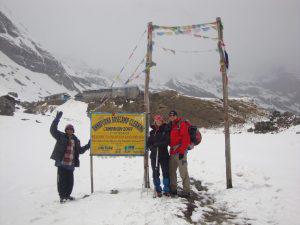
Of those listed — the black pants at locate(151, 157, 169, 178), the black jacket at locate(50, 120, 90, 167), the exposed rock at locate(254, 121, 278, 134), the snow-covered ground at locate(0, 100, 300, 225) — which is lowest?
the snow-covered ground at locate(0, 100, 300, 225)

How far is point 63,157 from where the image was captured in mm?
9758

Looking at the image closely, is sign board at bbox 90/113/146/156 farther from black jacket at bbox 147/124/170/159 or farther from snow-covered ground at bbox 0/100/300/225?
snow-covered ground at bbox 0/100/300/225

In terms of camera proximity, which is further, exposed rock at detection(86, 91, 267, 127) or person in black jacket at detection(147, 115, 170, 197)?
exposed rock at detection(86, 91, 267, 127)

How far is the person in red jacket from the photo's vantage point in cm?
927

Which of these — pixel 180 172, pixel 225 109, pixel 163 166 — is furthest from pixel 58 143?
pixel 225 109

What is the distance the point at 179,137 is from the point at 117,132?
2252 millimetres

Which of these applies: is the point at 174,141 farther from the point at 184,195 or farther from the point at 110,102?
the point at 110,102

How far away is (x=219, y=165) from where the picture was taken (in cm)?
1445

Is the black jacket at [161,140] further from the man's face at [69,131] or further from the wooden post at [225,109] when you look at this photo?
the man's face at [69,131]

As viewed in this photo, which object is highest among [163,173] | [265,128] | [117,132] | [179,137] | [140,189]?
[265,128]

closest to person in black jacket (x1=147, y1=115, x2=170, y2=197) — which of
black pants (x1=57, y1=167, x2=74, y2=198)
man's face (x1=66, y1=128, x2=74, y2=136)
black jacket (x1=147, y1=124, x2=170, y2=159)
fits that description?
black jacket (x1=147, y1=124, x2=170, y2=159)

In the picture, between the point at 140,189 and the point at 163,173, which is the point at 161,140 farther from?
the point at 140,189

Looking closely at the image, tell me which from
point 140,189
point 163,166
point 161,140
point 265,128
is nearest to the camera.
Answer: point 161,140

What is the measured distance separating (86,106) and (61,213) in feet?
147
